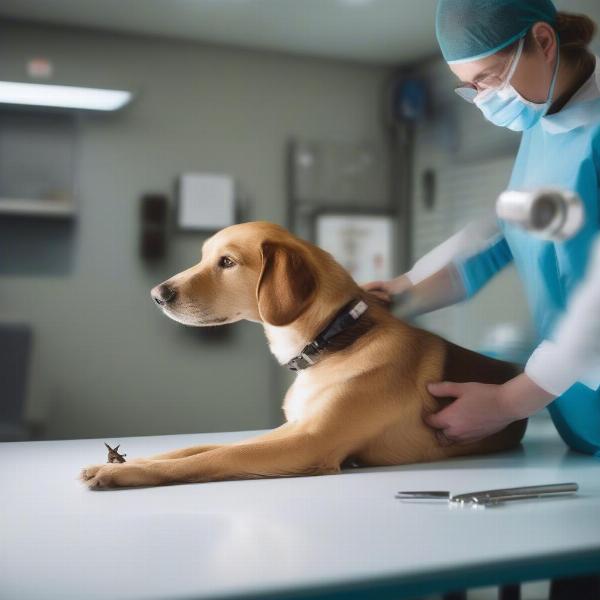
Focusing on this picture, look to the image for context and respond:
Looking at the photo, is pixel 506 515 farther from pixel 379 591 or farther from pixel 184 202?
pixel 184 202

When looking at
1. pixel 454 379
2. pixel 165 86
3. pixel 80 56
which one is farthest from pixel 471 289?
pixel 80 56

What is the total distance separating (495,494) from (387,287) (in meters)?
0.46

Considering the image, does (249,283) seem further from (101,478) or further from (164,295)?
(101,478)

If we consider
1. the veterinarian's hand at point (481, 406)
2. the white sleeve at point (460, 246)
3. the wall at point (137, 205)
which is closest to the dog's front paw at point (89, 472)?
the veterinarian's hand at point (481, 406)

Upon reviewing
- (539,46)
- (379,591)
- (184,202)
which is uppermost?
(539,46)

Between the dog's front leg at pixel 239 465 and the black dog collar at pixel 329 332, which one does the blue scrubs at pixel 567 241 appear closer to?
the black dog collar at pixel 329 332

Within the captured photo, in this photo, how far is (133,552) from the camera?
0.57 metres

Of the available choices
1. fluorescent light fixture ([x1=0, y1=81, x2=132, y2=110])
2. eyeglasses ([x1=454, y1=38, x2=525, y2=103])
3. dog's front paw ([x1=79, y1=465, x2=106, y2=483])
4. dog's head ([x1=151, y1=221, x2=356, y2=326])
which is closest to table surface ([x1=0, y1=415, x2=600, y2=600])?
dog's front paw ([x1=79, y1=465, x2=106, y2=483])

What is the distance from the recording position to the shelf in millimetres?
1508

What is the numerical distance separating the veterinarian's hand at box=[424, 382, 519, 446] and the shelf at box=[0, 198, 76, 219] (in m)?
0.85

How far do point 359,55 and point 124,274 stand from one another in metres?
0.65

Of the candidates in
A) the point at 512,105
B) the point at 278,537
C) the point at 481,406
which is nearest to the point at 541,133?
the point at 512,105

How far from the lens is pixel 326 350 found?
3.25ft

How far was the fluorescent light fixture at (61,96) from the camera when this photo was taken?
1.52 meters
